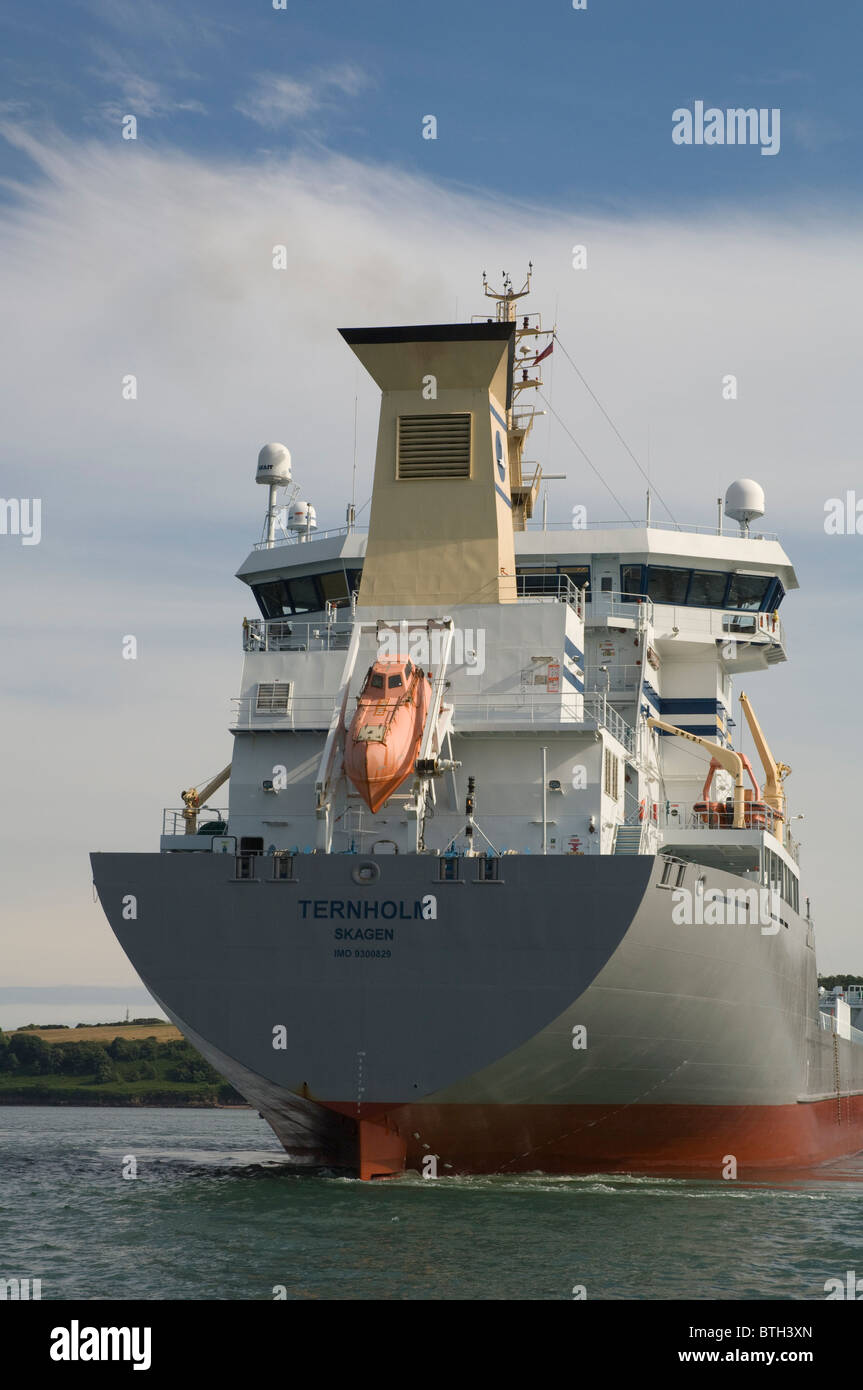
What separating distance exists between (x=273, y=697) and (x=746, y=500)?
14.0m

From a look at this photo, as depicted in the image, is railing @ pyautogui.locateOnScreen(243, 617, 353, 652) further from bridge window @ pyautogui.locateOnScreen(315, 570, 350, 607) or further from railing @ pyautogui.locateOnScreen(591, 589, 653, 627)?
railing @ pyautogui.locateOnScreen(591, 589, 653, 627)

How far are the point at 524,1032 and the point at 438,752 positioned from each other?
14.9 ft

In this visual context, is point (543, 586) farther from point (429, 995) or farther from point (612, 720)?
point (429, 995)

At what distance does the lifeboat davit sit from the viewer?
2200 centimetres

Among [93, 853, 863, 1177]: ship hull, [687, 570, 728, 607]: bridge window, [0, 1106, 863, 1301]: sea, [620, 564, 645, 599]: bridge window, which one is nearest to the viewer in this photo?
[0, 1106, 863, 1301]: sea

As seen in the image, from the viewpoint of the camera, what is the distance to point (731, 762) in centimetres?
2792

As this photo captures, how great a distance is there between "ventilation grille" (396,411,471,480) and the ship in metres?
0.05

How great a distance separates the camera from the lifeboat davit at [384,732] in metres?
22.0

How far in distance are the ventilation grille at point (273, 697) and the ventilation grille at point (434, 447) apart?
4.23 m

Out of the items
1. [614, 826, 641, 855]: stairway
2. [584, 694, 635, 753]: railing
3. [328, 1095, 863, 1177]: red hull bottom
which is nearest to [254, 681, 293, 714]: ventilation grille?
[584, 694, 635, 753]: railing

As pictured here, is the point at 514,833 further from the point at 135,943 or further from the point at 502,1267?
the point at 502,1267

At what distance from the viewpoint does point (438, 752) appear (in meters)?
23.0

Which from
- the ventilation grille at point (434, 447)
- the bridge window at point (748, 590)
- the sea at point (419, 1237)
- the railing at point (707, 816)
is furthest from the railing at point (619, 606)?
the sea at point (419, 1237)
